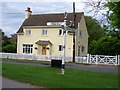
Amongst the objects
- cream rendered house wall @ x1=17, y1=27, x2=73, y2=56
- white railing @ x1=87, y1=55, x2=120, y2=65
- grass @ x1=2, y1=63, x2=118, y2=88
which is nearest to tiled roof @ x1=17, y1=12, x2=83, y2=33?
cream rendered house wall @ x1=17, y1=27, x2=73, y2=56

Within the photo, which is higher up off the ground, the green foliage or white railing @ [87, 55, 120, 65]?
the green foliage

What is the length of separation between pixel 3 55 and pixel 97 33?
32091 millimetres

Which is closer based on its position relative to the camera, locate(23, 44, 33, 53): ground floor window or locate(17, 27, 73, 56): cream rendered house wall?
locate(17, 27, 73, 56): cream rendered house wall

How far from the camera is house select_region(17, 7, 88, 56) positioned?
49.6 meters

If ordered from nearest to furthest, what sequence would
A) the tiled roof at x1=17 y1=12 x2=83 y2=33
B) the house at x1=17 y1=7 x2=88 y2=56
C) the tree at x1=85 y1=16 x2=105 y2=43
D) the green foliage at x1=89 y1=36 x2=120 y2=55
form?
the green foliage at x1=89 y1=36 x2=120 y2=55, the house at x1=17 y1=7 x2=88 y2=56, the tiled roof at x1=17 y1=12 x2=83 y2=33, the tree at x1=85 y1=16 x2=105 y2=43

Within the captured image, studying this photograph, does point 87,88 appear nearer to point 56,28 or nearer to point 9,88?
point 9,88

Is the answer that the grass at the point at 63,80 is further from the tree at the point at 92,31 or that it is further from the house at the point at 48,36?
the tree at the point at 92,31

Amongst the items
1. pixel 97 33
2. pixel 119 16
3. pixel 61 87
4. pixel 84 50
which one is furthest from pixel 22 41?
pixel 61 87

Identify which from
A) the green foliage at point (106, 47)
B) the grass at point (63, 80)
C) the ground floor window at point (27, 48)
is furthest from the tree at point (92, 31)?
the grass at point (63, 80)

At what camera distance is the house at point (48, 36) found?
49.6 m

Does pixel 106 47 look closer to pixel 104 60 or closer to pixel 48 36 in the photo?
pixel 104 60

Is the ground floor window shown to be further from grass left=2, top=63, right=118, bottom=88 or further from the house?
grass left=2, top=63, right=118, bottom=88

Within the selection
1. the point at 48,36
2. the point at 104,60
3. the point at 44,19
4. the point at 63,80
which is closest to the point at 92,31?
the point at 44,19

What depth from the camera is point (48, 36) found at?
167 ft
